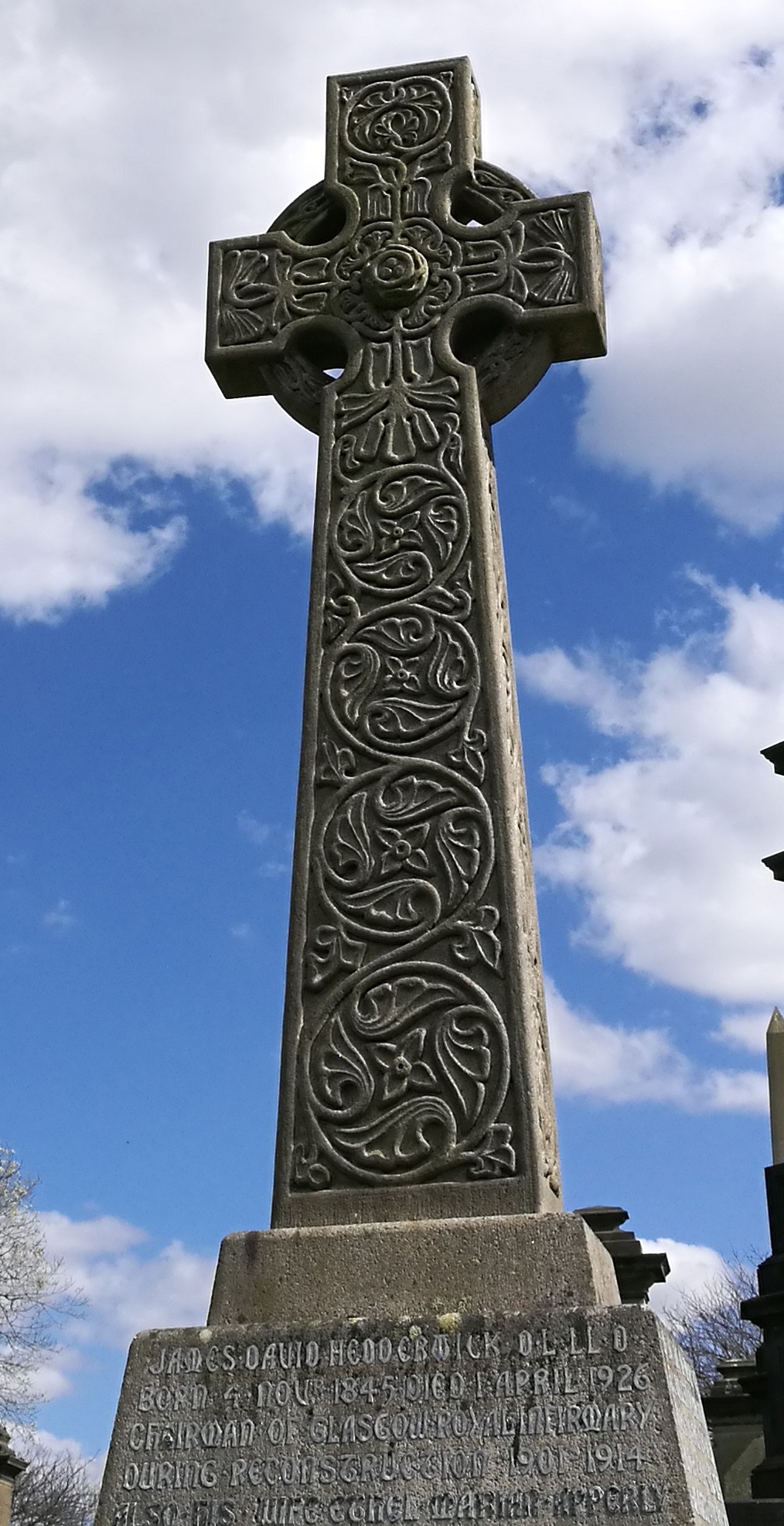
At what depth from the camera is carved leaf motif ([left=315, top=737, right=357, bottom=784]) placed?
4883 mm

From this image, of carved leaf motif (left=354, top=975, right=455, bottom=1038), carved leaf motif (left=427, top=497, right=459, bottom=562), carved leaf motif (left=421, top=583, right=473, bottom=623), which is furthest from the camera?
carved leaf motif (left=427, top=497, right=459, bottom=562)

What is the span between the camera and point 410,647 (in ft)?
16.4

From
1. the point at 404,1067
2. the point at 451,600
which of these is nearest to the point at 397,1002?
the point at 404,1067

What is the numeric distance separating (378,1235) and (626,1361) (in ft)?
2.38

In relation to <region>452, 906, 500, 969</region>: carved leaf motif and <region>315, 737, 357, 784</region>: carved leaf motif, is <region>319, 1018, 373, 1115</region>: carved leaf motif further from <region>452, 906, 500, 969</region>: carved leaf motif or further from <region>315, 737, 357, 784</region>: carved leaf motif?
<region>315, 737, 357, 784</region>: carved leaf motif

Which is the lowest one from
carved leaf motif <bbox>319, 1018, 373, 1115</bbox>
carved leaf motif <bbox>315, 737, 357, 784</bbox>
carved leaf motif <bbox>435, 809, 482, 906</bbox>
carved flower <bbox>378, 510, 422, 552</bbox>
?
carved leaf motif <bbox>319, 1018, 373, 1115</bbox>

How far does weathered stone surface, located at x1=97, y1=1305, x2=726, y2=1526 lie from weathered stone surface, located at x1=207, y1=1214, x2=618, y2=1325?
0.37ft

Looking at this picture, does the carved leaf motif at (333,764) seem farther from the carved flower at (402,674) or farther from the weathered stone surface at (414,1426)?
the weathered stone surface at (414,1426)

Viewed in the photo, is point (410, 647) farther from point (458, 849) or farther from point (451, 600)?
point (458, 849)

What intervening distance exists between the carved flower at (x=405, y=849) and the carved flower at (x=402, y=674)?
0.46 meters

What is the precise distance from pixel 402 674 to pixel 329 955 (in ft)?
2.96

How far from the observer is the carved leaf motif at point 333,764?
4883 mm

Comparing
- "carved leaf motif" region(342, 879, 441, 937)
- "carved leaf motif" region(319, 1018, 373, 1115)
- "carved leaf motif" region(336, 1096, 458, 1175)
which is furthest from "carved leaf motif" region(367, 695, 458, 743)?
"carved leaf motif" region(336, 1096, 458, 1175)

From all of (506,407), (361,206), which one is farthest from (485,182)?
(506,407)
